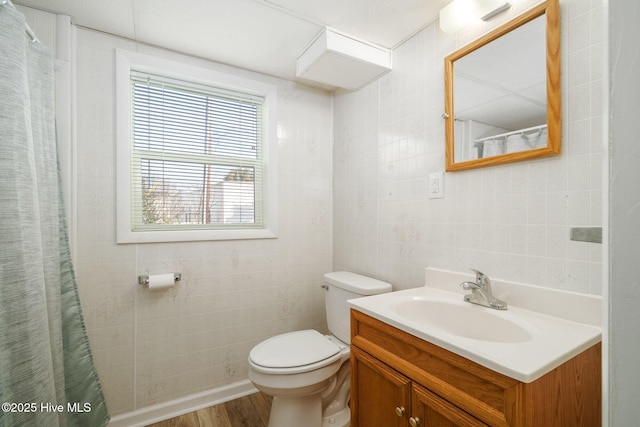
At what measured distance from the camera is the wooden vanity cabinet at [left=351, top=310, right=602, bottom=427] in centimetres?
67

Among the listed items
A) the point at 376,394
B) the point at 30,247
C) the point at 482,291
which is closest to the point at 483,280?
the point at 482,291

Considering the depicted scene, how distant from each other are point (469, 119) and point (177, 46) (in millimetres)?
1605

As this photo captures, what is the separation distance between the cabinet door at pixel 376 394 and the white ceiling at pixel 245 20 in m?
1.50

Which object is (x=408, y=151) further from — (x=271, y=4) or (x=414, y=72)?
(x=271, y=4)

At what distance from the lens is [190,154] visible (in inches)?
70.1

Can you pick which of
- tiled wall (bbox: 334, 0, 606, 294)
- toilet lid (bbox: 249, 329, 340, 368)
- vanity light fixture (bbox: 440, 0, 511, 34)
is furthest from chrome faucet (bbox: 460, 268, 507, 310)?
vanity light fixture (bbox: 440, 0, 511, 34)

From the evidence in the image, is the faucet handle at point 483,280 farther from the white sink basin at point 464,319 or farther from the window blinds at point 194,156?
the window blinds at point 194,156

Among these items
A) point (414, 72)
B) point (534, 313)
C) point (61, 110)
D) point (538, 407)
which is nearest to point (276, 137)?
point (414, 72)

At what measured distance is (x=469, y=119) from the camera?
1245 mm

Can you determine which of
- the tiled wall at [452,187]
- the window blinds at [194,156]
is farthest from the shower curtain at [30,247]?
the tiled wall at [452,187]

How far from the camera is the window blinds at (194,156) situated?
1.67 metres

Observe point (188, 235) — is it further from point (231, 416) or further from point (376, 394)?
point (376, 394)

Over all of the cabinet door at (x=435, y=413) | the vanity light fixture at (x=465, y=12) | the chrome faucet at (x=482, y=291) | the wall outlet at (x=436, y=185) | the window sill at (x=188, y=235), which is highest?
the vanity light fixture at (x=465, y=12)

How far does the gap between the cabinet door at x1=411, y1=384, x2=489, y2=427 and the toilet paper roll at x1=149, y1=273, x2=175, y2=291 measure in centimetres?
132
